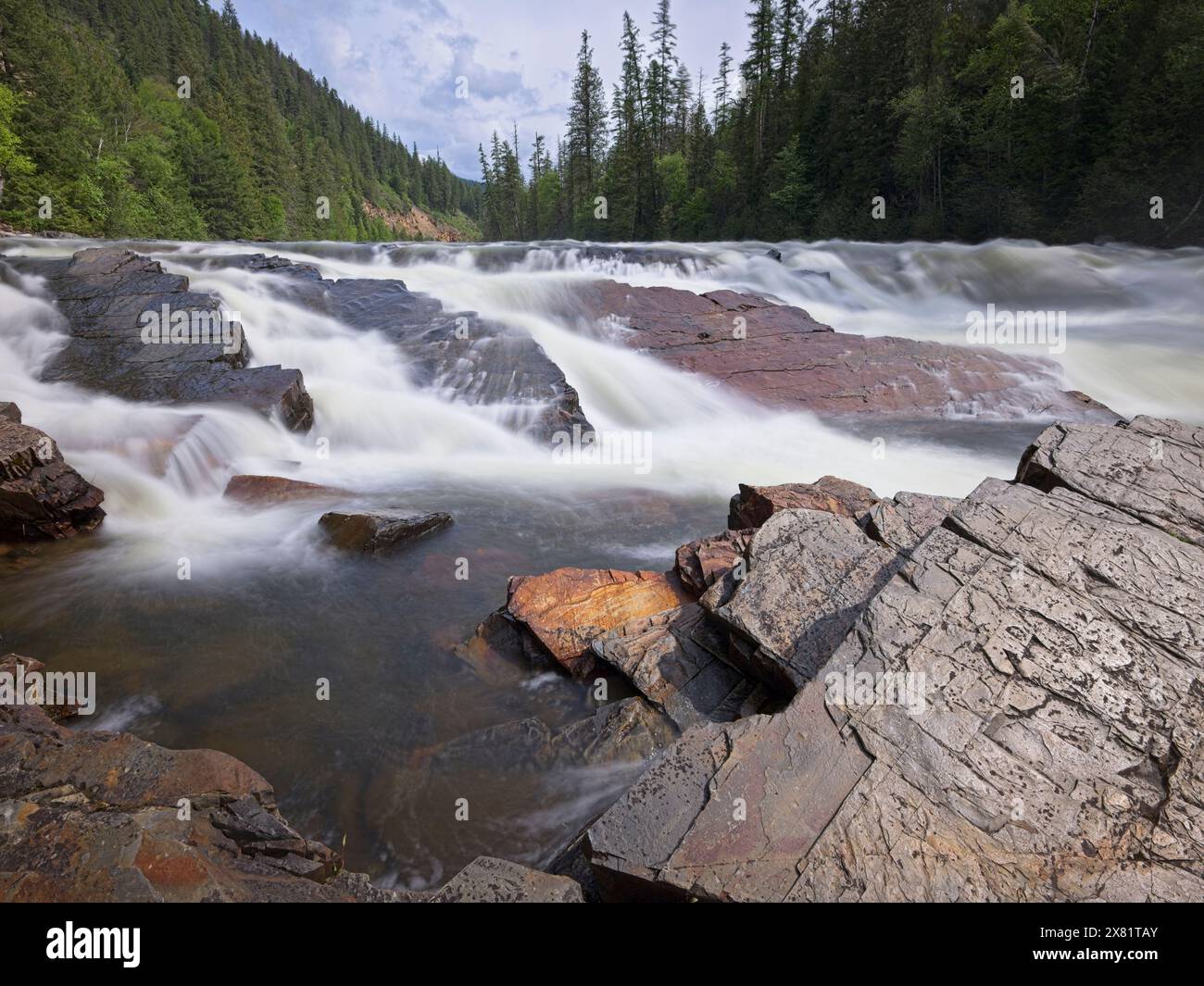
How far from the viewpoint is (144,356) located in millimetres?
10984

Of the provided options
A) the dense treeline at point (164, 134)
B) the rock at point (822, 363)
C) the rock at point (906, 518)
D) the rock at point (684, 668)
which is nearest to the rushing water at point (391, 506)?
the rock at point (684, 668)

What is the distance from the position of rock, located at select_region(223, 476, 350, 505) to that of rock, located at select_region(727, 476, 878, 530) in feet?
19.1

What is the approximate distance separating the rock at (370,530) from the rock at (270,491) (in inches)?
47.8

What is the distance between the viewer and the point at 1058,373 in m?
14.2

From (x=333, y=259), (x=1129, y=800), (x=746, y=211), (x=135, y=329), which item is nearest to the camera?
(x=1129, y=800)

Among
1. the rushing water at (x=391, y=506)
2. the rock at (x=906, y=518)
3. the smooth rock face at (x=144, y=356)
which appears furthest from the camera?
the smooth rock face at (x=144, y=356)

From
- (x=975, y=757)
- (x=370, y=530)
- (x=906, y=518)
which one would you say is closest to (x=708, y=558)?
(x=906, y=518)

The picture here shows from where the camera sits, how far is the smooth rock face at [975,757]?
2438 mm

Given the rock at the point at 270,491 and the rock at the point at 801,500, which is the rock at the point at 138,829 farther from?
the rock at the point at 270,491

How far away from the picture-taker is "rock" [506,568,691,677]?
5.29 meters

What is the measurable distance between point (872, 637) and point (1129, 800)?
1200 millimetres

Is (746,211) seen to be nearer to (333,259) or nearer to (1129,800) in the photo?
(333,259)

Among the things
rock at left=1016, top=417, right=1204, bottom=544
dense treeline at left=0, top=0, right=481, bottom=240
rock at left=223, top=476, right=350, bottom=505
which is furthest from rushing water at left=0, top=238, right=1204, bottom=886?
dense treeline at left=0, top=0, right=481, bottom=240
